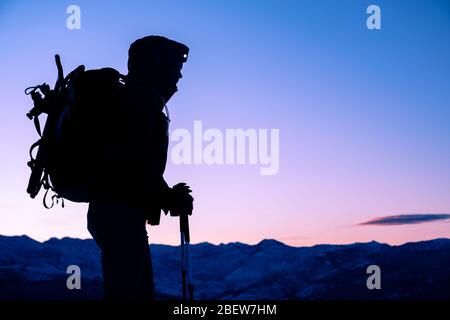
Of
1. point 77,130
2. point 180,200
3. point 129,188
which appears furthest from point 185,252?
point 77,130

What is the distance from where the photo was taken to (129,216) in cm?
484

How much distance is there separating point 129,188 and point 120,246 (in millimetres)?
400

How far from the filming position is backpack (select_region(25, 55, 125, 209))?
186 inches

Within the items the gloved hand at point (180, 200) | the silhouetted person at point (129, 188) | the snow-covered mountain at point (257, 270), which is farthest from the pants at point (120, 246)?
the snow-covered mountain at point (257, 270)

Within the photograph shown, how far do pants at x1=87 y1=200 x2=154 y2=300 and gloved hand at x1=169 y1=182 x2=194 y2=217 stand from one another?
0.24m

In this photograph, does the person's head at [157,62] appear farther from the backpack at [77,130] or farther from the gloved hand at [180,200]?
the gloved hand at [180,200]

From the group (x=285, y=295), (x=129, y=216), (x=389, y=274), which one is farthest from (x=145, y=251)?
(x=389, y=274)

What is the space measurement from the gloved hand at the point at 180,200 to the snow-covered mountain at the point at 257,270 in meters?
127

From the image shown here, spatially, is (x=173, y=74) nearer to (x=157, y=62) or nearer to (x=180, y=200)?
(x=157, y=62)

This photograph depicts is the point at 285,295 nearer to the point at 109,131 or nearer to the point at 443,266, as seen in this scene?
the point at 443,266

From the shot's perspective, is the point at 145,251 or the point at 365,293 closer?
the point at 145,251
